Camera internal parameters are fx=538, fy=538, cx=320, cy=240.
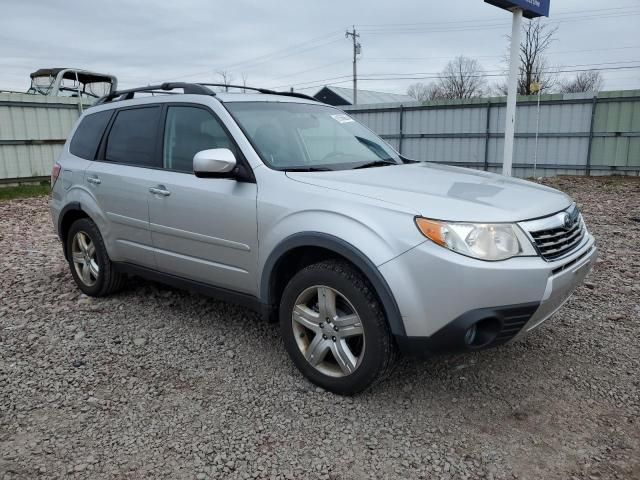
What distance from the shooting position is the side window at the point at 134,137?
406 cm

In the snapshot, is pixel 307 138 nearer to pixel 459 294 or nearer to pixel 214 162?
pixel 214 162

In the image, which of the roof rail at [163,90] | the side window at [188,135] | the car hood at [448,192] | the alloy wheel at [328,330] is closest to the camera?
the car hood at [448,192]

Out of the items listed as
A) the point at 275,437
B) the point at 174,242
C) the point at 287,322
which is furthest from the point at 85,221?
the point at 275,437

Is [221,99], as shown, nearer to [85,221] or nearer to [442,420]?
[85,221]

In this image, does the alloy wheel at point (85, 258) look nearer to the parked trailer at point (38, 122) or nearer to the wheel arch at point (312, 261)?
the wheel arch at point (312, 261)

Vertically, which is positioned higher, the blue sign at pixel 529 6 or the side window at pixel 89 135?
the blue sign at pixel 529 6

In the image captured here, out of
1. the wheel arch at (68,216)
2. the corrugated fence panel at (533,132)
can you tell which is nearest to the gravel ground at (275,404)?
the wheel arch at (68,216)

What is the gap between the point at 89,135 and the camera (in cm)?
477

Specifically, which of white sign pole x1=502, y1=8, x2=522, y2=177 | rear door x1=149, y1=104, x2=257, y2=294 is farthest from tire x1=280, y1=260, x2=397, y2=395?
white sign pole x1=502, y1=8, x2=522, y2=177

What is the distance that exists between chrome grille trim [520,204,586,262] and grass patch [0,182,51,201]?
12.1m

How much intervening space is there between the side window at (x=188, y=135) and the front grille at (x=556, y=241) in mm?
1981

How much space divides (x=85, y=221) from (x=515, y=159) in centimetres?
1371

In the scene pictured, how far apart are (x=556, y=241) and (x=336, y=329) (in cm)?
125

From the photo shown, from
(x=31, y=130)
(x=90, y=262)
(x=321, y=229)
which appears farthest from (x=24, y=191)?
(x=321, y=229)
